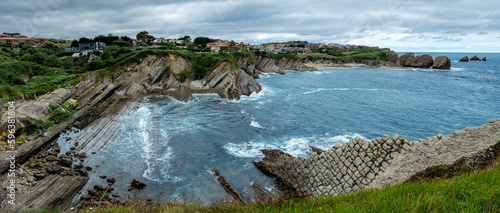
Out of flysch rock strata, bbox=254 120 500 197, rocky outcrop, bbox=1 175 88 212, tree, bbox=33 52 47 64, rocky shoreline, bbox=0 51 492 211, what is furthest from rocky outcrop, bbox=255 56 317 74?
rocky outcrop, bbox=1 175 88 212

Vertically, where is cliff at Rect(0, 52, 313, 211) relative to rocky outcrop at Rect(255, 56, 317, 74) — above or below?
below

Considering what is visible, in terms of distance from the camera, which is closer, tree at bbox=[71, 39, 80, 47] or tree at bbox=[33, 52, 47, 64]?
tree at bbox=[33, 52, 47, 64]

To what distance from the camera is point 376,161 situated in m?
12.4

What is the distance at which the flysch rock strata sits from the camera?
35.2 ft

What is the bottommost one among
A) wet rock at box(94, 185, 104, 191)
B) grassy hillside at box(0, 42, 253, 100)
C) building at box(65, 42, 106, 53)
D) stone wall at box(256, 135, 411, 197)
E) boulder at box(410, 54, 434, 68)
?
wet rock at box(94, 185, 104, 191)

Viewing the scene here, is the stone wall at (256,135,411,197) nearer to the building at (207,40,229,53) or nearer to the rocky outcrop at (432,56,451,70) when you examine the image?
the building at (207,40,229,53)

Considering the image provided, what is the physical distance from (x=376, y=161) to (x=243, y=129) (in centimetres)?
1666

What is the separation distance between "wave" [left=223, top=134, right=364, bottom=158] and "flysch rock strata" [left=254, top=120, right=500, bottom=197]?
4.87 m

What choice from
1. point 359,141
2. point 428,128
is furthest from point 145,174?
point 428,128

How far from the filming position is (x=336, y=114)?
34500mm

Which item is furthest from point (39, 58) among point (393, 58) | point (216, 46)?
point (393, 58)

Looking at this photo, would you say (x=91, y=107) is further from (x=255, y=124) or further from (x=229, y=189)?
(x=229, y=189)

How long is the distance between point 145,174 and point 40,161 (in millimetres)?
7906

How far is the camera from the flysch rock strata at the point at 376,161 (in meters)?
10.7
